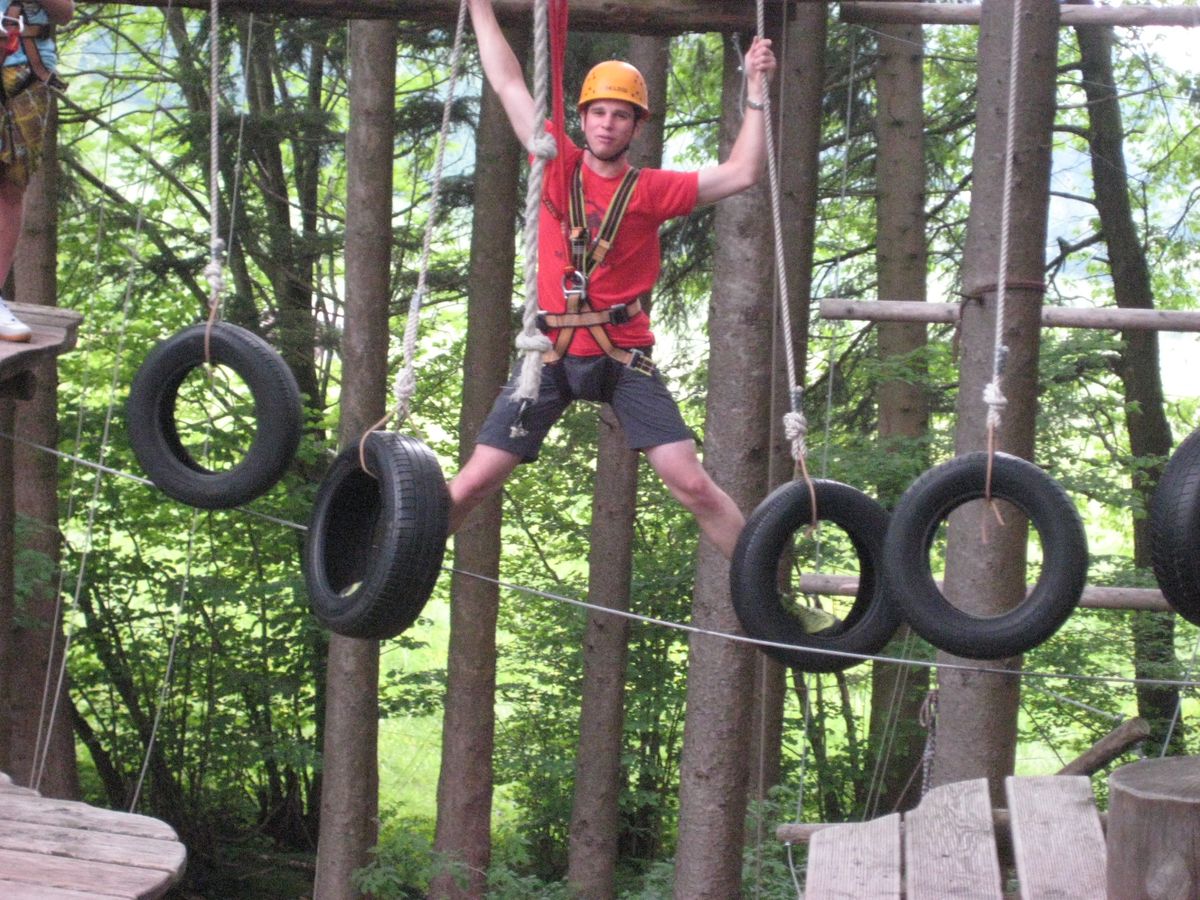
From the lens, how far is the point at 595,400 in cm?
384

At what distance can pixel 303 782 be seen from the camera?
13.4m

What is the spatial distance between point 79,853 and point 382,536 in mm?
999

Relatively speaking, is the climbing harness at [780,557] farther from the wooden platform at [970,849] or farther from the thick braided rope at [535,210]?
the thick braided rope at [535,210]

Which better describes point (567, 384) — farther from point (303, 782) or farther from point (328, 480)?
point (303, 782)

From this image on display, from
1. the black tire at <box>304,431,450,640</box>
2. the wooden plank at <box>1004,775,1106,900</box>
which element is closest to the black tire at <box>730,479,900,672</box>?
the wooden plank at <box>1004,775,1106,900</box>

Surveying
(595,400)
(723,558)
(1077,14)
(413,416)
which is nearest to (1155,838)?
(595,400)

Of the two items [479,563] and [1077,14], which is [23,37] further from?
[479,563]

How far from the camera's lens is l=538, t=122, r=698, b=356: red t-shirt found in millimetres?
3820

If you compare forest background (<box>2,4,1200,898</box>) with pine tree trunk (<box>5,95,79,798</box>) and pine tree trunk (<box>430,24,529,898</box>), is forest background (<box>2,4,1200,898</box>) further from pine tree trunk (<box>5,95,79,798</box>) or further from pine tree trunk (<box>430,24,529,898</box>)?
pine tree trunk (<box>430,24,529,898</box>)

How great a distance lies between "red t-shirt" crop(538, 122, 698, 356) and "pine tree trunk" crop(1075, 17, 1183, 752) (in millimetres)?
7220

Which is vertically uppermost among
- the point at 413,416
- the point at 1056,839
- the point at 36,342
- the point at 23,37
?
the point at 23,37

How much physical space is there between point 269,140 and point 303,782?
599cm

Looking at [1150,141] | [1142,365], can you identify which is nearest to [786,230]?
→ [1142,365]

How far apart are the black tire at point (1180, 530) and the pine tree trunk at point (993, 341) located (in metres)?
1.55
